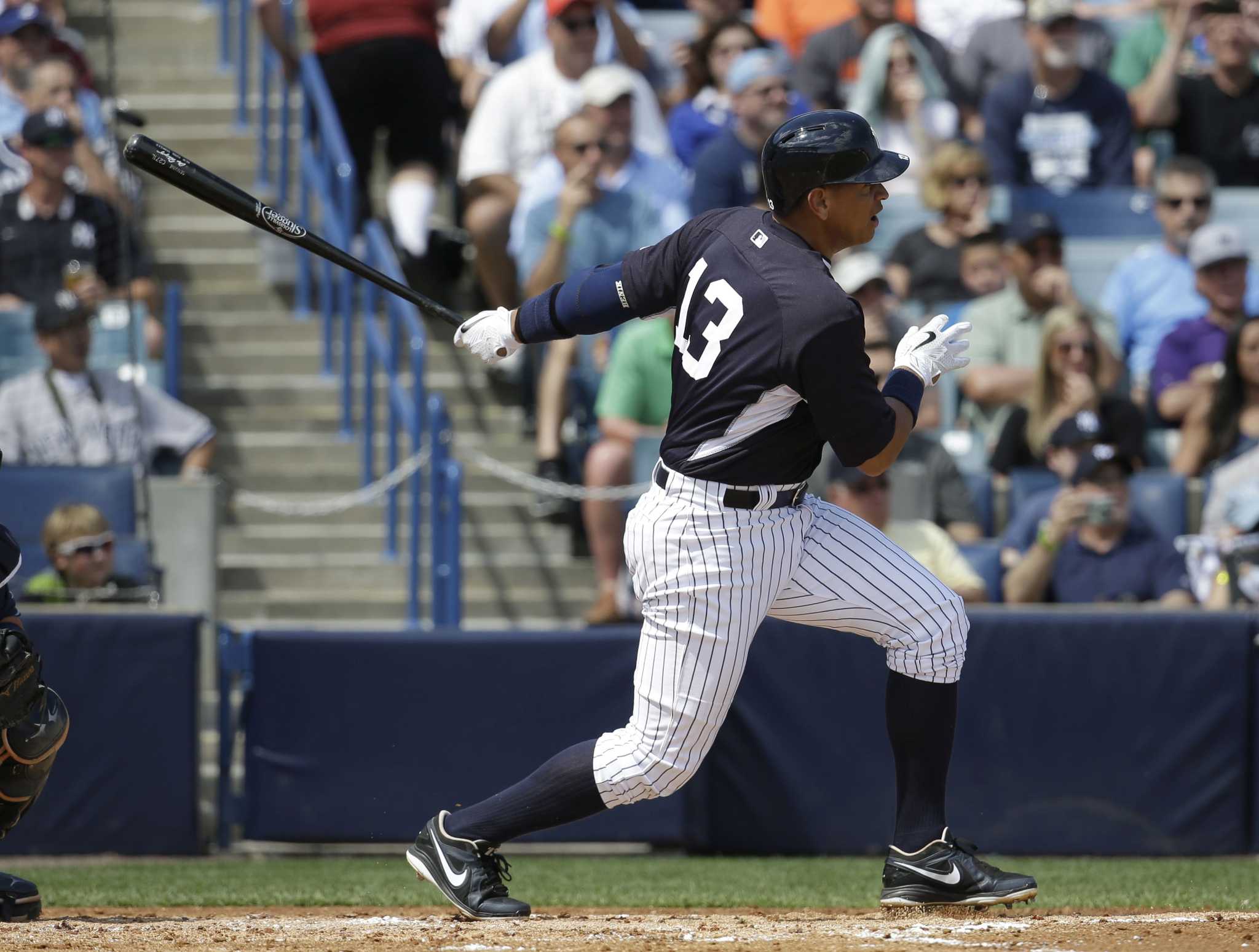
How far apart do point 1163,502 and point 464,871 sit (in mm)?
4462

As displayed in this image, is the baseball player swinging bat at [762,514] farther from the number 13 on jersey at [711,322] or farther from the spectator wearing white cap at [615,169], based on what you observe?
the spectator wearing white cap at [615,169]

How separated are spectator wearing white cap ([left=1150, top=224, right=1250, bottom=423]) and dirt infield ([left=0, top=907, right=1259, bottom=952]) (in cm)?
422

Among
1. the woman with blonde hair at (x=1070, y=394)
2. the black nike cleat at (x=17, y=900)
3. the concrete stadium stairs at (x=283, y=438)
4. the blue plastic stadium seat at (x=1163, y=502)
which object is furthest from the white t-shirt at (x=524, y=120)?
the black nike cleat at (x=17, y=900)

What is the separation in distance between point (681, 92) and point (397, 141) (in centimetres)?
184

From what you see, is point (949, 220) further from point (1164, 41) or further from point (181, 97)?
point (181, 97)

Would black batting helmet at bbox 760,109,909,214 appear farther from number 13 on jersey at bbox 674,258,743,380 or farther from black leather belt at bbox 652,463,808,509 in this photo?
black leather belt at bbox 652,463,808,509

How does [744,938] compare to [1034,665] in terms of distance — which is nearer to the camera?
[744,938]

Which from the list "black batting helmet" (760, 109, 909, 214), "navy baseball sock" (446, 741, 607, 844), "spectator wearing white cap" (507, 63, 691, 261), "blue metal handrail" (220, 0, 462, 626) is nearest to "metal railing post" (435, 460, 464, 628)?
"blue metal handrail" (220, 0, 462, 626)

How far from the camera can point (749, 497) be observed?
4477 mm

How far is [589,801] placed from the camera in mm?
4656

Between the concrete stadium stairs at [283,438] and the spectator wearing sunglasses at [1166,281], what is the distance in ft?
9.85

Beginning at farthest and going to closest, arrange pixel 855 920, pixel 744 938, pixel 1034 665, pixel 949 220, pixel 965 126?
pixel 965 126 → pixel 949 220 → pixel 1034 665 → pixel 855 920 → pixel 744 938

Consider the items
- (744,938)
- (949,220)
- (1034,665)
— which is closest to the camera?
(744,938)

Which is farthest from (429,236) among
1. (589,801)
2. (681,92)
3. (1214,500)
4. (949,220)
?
(589,801)
